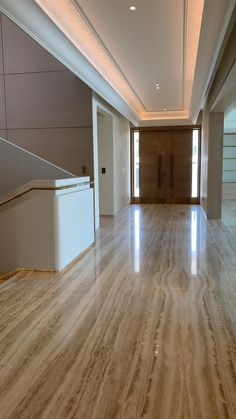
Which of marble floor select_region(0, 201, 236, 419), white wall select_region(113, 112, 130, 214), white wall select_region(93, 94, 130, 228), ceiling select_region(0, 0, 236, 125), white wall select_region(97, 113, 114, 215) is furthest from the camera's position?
white wall select_region(113, 112, 130, 214)

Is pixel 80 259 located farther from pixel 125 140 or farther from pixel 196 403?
pixel 125 140

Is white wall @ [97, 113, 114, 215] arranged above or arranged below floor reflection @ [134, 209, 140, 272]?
above

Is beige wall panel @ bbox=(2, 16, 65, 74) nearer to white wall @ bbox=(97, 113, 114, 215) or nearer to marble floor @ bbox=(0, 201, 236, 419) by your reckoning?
white wall @ bbox=(97, 113, 114, 215)

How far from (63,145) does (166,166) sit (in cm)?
528

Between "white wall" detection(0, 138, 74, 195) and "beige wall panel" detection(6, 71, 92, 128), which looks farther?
"beige wall panel" detection(6, 71, 92, 128)

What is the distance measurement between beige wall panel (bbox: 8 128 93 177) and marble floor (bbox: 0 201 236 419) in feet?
8.91

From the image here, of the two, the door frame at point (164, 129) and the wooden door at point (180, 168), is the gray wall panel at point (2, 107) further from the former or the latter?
the wooden door at point (180, 168)

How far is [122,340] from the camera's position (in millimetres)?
2447

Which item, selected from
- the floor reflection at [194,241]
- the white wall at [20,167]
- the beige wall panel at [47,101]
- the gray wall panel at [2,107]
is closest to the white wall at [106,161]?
the beige wall panel at [47,101]

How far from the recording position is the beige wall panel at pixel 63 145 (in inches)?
259

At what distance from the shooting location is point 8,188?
237 inches

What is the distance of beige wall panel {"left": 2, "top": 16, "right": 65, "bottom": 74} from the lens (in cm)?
659

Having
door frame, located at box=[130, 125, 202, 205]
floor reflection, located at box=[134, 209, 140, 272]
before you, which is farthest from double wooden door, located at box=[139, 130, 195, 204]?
floor reflection, located at box=[134, 209, 140, 272]

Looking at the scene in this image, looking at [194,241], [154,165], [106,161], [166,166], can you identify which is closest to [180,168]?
[166,166]
